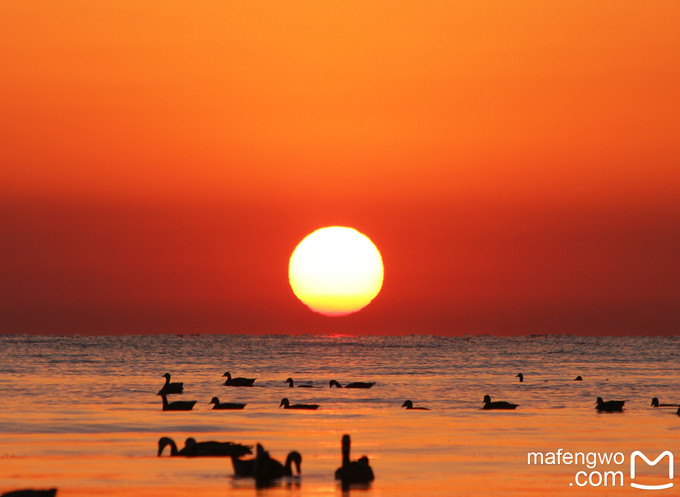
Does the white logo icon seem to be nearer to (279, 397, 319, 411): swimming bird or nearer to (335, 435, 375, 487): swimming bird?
(335, 435, 375, 487): swimming bird

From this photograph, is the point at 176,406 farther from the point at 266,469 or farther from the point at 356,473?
the point at 356,473

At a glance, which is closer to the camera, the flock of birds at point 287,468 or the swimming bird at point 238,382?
the flock of birds at point 287,468

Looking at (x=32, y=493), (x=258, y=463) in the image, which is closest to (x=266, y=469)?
(x=258, y=463)

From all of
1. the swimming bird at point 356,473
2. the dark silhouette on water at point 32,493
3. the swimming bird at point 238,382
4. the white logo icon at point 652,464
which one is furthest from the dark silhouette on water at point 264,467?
the swimming bird at point 238,382

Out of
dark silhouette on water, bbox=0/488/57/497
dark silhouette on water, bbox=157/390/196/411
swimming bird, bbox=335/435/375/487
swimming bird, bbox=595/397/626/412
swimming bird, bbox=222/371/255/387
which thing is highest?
swimming bird, bbox=222/371/255/387

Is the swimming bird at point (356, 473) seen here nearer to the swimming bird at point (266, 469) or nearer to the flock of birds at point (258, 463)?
the flock of birds at point (258, 463)

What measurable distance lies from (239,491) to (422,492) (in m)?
3.94

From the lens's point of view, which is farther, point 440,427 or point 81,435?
point 440,427

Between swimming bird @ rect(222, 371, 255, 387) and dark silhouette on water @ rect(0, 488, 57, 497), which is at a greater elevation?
swimming bird @ rect(222, 371, 255, 387)

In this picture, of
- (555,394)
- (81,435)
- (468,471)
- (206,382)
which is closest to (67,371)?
(206,382)

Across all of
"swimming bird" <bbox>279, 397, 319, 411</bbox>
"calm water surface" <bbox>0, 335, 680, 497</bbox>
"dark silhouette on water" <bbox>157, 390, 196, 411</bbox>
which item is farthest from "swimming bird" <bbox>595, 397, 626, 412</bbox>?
"dark silhouette on water" <bbox>157, 390, 196, 411</bbox>

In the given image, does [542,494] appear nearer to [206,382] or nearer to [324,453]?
[324,453]

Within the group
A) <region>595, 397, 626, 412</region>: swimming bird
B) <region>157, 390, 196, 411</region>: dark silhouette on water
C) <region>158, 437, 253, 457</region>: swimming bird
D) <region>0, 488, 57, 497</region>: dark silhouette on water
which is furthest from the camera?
<region>157, 390, 196, 411</region>: dark silhouette on water

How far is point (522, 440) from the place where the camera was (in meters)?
31.5
